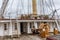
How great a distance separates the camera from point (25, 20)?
25.6 m

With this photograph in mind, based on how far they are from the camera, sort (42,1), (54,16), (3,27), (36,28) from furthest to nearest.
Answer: (42,1), (54,16), (36,28), (3,27)

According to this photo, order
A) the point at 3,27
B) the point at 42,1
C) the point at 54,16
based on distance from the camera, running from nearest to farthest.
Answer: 1. the point at 3,27
2. the point at 54,16
3. the point at 42,1

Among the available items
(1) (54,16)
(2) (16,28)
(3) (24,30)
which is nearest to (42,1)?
(1) (54,16)

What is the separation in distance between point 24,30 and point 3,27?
16.1ft

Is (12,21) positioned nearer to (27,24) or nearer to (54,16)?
(27,24)

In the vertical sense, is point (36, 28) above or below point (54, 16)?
below

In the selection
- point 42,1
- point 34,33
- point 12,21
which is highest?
point 42,1

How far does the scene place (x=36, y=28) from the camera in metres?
27.0

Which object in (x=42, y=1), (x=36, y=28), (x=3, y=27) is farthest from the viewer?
(x=42, y=1)

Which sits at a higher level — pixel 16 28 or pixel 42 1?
pixel 42 1

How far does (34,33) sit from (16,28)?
2784 millimetres

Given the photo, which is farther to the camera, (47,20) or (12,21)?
(47,20)

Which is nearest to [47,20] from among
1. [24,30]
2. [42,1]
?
[24,30]

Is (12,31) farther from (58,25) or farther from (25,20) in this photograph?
(58,25)
